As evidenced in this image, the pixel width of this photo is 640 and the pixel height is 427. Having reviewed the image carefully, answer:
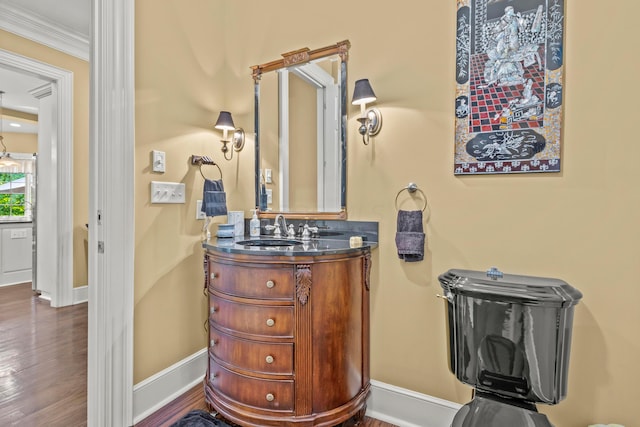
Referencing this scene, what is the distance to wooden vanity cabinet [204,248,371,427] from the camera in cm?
147

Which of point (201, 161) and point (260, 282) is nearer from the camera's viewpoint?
point (260, 282)

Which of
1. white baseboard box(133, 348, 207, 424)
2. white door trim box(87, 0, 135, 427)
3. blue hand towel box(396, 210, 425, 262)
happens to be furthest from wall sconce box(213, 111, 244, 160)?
white baseboard box(133, 348, 207, 424)

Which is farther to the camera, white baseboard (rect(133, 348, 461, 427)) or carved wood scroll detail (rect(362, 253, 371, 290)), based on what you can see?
carved wood scroll detail (rect(362, 253, 371, 290))

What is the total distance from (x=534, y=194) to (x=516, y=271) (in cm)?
36

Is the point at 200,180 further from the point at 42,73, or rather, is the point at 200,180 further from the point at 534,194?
the point at 42,73

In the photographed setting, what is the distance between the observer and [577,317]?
1340 mm

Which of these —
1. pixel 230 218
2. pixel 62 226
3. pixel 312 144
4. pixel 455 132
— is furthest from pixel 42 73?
pixel 455 132

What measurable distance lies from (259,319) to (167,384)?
858 millimetres

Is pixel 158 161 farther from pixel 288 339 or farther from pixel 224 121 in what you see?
pixel 288 339

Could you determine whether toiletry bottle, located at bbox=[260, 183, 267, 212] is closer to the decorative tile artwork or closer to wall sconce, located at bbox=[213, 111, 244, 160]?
wall sconce, located at bbox=[213, 111, 244, 160]

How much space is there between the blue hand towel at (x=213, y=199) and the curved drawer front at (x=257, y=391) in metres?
0.89

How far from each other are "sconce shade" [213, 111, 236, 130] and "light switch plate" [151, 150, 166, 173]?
1.44 feet

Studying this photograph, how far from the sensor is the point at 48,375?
2.11 m

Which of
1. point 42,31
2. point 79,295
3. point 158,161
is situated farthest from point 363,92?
point 79,295
